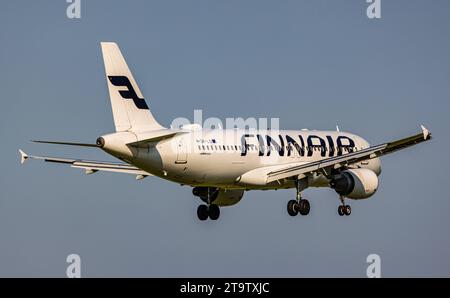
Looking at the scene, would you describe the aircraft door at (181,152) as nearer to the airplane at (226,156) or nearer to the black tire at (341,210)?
the airplane at (226,156)

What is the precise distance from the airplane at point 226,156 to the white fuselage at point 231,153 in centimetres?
6

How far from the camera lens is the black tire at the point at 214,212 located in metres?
77.8

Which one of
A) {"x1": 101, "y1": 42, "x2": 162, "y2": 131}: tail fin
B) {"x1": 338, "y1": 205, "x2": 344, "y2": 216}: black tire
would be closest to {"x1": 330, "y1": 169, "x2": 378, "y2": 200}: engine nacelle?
{"x1": 338, "y1": 205, "x2": 344, "y2": 216}: black tire

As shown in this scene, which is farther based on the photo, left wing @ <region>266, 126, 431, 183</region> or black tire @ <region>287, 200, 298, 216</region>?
black tire @ <region>287, 200, 298, 216</region>

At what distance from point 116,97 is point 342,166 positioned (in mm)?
16165

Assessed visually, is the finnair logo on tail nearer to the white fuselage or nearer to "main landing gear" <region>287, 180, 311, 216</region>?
the white fuselage

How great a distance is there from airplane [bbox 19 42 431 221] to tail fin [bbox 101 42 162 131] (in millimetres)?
59

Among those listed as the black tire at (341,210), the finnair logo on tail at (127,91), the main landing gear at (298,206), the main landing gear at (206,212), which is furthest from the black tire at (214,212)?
the finnair logo on tail at (127,91)

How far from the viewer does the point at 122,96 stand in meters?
68.8

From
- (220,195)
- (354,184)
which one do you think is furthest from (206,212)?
(354,184)

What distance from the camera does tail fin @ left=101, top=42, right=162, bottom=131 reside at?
6838cm
